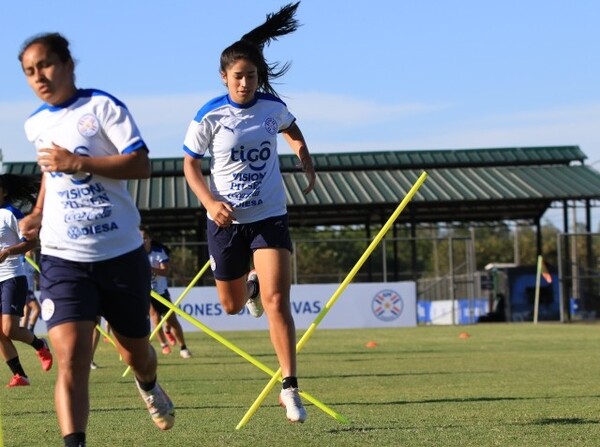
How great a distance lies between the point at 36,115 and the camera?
5672mm

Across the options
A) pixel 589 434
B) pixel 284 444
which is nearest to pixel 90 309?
pixel 284 444

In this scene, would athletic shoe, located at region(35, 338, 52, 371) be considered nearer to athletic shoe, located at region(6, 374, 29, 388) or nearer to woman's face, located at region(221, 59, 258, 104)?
athletic shoe, located at region(6, 374, 29, 388)

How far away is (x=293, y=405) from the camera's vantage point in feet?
24.7

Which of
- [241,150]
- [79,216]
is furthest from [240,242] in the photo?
[79,216]

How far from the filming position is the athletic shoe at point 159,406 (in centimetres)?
643

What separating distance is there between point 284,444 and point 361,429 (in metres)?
0.93

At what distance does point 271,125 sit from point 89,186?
2.63m

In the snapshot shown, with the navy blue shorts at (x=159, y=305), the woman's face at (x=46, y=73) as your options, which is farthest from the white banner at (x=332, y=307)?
the woman's face at (x=46, y=73)

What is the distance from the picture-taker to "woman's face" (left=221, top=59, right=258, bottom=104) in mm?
7828

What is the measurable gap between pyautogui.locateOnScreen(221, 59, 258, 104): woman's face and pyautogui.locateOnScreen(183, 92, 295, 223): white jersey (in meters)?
0.06

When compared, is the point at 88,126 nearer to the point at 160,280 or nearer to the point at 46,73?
the point at 46,73

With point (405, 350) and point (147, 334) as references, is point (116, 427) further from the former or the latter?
point (405, 350)

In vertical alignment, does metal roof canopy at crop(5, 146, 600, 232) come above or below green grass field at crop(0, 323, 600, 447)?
above

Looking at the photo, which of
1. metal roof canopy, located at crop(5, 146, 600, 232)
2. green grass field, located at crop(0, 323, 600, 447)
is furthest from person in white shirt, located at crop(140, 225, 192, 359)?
metal roof canopy, located at crop(5, 146, 600, 232)
